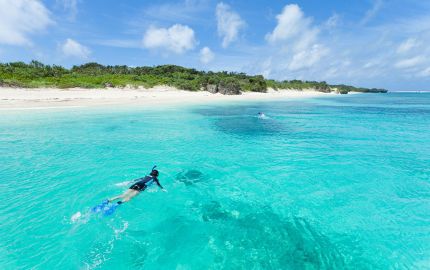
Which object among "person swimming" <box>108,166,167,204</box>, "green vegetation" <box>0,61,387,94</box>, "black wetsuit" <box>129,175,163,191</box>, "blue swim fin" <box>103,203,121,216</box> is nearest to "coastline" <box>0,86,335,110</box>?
"green vegetation" <box>0,61,387,94</box>

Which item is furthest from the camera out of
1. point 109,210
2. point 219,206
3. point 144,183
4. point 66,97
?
point 66,97

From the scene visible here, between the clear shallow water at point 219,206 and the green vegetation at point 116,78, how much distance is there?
37.7 m

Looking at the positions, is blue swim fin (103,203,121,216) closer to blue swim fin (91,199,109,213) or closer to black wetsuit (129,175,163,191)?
blue swim fin (91,199,109,213)

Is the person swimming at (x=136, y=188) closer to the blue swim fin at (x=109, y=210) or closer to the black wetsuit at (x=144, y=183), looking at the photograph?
the black wetsuit at (x=144, y=183)

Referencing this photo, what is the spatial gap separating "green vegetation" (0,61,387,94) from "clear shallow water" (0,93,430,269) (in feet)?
124

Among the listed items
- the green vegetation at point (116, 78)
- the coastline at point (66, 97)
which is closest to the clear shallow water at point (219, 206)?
the coastline at point (66, 97)

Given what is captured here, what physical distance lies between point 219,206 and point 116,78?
5805 cm

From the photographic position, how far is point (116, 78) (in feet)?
192

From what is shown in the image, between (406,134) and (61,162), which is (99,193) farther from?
(406,134)

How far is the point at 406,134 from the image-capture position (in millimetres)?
20078

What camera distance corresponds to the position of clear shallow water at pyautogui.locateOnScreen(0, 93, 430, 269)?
5.88 metres

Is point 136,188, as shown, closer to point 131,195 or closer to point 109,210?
point 131,195

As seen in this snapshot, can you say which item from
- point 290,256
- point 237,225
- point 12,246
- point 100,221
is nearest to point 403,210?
point 290,256

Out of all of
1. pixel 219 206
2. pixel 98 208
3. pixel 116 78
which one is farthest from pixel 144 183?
pixel 116 78
